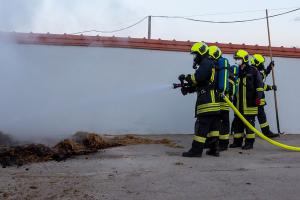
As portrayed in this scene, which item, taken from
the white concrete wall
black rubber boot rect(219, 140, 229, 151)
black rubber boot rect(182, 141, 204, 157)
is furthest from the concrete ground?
the white concrete wall

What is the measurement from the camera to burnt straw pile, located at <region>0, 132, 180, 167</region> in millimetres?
6840

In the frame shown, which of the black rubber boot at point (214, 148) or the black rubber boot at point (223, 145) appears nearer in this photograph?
the black rubber boot at point (214, 148)

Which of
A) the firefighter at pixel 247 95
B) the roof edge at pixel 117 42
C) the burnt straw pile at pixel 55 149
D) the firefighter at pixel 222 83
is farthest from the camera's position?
the roof edge at pixel 117 42

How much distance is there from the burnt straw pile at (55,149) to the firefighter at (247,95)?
1.31m

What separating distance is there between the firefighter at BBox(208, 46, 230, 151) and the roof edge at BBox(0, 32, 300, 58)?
92.2 inches

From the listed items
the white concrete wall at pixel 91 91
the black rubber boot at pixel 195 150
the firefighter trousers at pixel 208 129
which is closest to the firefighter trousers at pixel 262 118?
the white concrete wall at pixel 91 91

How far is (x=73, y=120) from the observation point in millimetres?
10156

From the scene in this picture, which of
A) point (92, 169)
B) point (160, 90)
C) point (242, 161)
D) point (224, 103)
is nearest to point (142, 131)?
point (160, 90)

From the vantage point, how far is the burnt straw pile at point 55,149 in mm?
6840

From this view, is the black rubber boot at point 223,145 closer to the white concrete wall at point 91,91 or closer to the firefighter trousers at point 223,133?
the firefighter trousers at point 223,133

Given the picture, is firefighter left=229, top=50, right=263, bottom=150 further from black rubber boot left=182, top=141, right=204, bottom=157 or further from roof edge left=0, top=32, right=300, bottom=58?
roof edge left=0, top=32, right=300, bottom=58

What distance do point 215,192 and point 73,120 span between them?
17.0ft

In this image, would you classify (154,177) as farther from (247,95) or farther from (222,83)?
(247,95)

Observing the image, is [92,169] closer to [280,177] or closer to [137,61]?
[280,177]
